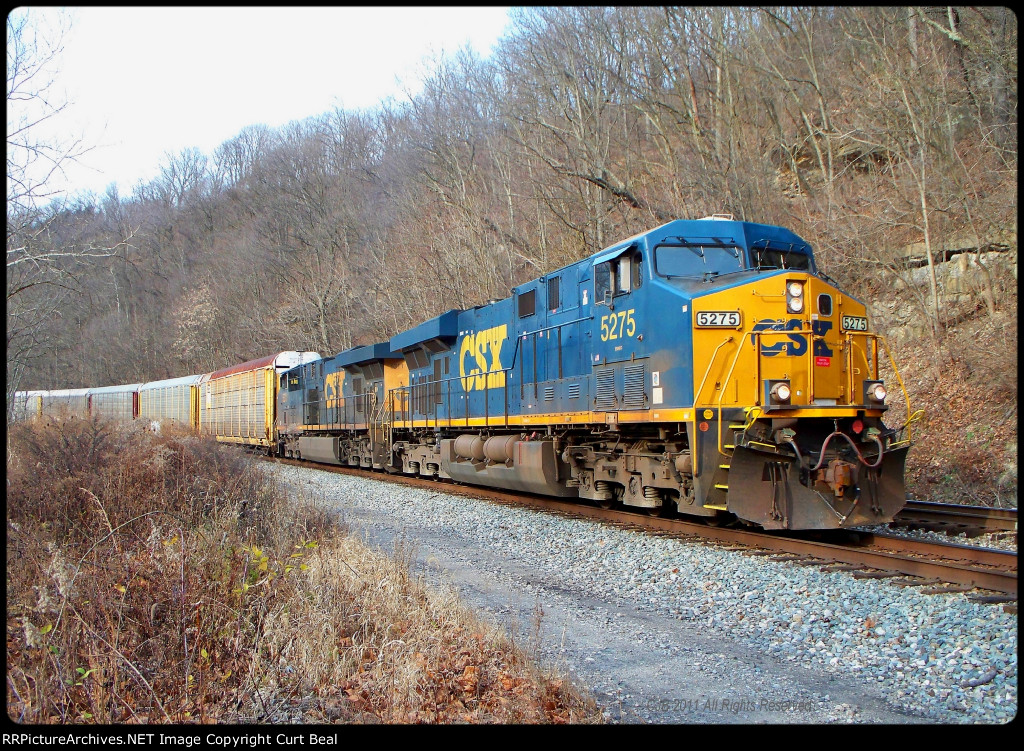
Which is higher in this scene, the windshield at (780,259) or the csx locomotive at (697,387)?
the windshield at (780,259)

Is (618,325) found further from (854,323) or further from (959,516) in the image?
(959,516)

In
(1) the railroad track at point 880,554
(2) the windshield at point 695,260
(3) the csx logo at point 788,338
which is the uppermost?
(2) the windshield at point 695,260

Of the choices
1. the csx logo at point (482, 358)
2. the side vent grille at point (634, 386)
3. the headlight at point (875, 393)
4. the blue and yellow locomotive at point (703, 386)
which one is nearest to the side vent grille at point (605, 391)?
the blue and yellow locomotive at point (703, 386)

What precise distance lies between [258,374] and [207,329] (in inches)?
1168

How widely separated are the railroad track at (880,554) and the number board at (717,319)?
2560 mm

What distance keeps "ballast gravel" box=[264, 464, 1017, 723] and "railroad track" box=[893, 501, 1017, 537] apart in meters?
3.02

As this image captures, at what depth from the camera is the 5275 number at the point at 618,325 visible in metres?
9.96

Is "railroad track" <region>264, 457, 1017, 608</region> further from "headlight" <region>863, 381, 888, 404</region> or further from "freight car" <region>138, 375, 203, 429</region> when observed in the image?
"freight car" <region>138, 375, 203, 429</region>

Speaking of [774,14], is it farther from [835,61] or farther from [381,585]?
[381,585]

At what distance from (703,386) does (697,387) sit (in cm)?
18

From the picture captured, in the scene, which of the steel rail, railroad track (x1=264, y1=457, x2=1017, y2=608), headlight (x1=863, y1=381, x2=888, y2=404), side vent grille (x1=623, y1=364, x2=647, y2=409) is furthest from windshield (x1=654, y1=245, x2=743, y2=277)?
the steel rail

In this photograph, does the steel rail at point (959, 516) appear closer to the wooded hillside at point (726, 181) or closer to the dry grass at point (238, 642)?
the wooded hillside at point (726, 181)

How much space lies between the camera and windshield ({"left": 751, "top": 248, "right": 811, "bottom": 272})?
977cm
